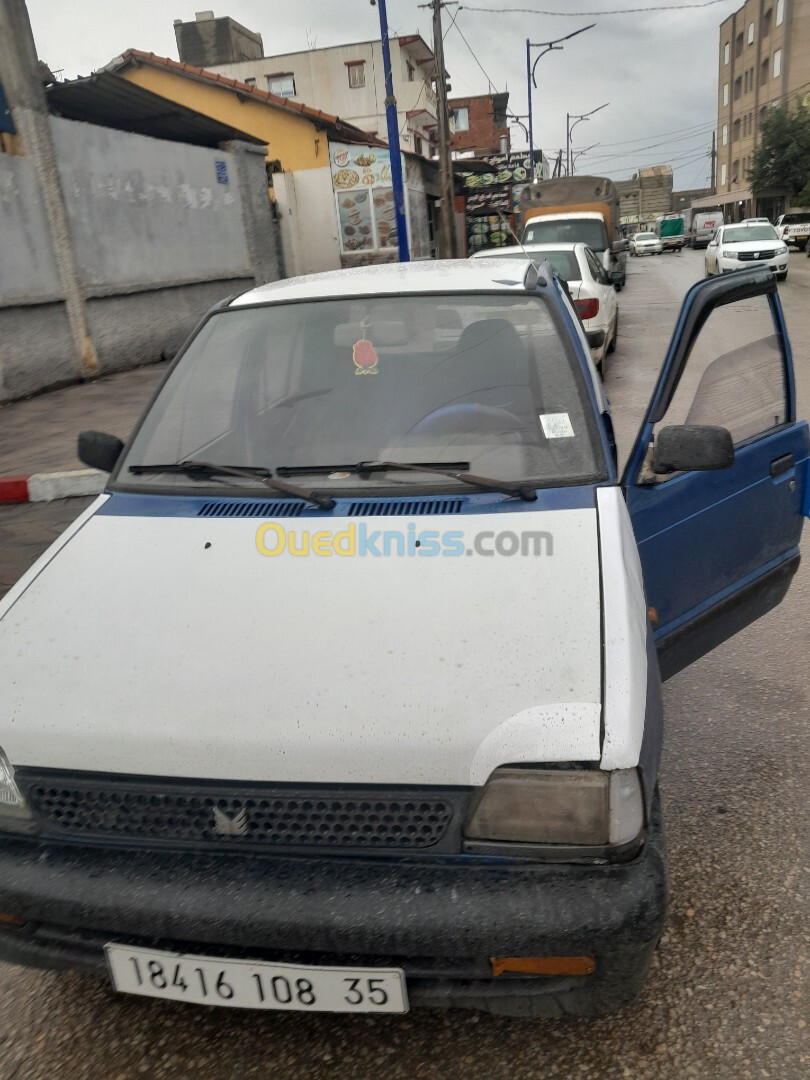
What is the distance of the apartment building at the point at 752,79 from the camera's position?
6216 cm

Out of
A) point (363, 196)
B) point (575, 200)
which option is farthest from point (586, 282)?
point (363, 196)

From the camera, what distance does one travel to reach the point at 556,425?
8.96 feet

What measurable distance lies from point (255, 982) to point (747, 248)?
27.0m

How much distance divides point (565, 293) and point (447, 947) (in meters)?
2.53

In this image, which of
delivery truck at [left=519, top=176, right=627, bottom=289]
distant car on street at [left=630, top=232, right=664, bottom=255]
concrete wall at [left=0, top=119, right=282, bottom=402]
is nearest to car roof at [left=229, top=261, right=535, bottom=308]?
concrete wall at [left=0, top=119, right=282, bottom=402]

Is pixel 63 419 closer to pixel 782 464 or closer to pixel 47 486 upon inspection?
pixel 47 486

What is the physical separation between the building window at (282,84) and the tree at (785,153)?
91.5 feet

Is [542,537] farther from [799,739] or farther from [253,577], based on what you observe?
[799,739]

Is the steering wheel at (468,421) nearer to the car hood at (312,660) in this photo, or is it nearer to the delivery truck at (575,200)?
the car hood at (312,660)

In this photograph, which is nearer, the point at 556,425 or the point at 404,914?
the point at 404,914

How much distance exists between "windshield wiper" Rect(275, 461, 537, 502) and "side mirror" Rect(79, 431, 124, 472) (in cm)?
86

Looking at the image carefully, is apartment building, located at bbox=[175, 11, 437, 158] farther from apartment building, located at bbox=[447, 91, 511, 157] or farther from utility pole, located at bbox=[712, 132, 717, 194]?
utility pole, located at bbox=[712, 132, 717, 194]

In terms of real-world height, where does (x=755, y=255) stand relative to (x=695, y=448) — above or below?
below

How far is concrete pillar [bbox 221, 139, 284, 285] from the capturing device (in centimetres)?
1769
